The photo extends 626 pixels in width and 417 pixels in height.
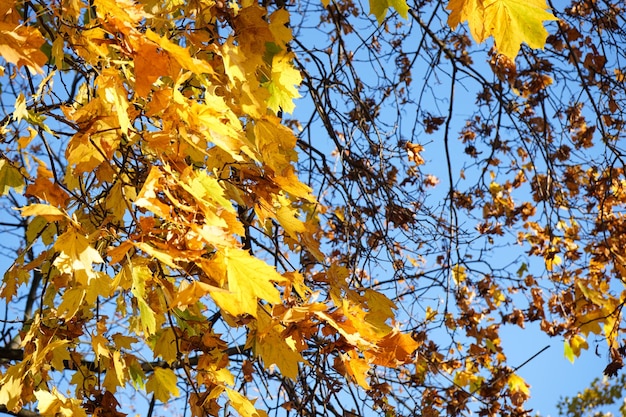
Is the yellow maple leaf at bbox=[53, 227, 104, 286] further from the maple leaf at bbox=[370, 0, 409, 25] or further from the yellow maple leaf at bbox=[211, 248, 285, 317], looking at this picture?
the maple leaf at bbox=[370, 0, 409, 25]

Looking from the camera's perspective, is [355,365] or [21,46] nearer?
[21,46]

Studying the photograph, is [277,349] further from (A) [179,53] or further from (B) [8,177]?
(B) [8,177]

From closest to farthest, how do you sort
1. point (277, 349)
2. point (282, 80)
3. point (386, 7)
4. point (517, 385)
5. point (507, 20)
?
1. point (507, 20)
2. point (277, 349)
3. point (386, 7)
4. point (282, 80)
5. point (517, 385)

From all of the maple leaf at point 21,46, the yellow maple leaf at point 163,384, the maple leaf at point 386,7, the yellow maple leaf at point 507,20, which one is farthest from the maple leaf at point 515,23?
the yellow maple leaf at point 163,384

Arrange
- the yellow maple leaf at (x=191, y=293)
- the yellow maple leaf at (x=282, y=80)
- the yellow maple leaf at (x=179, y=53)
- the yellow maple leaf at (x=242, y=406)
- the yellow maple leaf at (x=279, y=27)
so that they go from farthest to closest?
the yellow maple leaf at (x=282, y=80), the yellow maple leaf at (x=279, y=27), the yellow maple leaf at (x=242, y=406), the yellow maple leaf at (x=179, y=53), the yellow maple leaf at (x=191, y=293)

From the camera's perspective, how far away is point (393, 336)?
1.46m

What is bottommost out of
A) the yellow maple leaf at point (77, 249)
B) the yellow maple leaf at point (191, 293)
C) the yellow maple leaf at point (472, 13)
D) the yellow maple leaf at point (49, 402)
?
the yellow maple leaf at point (191, 293)

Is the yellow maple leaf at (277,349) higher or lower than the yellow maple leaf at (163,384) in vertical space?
lower

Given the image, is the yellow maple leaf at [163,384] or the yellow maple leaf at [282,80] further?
the yellow maple leaf at [163,384]

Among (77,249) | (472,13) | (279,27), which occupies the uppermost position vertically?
(279,27)

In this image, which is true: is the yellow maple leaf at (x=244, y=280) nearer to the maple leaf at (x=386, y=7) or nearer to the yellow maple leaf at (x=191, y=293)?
the yellow maple leaf at (x=191, y=293)

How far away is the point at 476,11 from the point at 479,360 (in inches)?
172

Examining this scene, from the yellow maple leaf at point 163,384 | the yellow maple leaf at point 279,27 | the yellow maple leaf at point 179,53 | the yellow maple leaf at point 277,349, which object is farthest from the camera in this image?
the yellow maple leaf at point 163,384

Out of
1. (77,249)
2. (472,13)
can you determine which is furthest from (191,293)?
(472,13)
